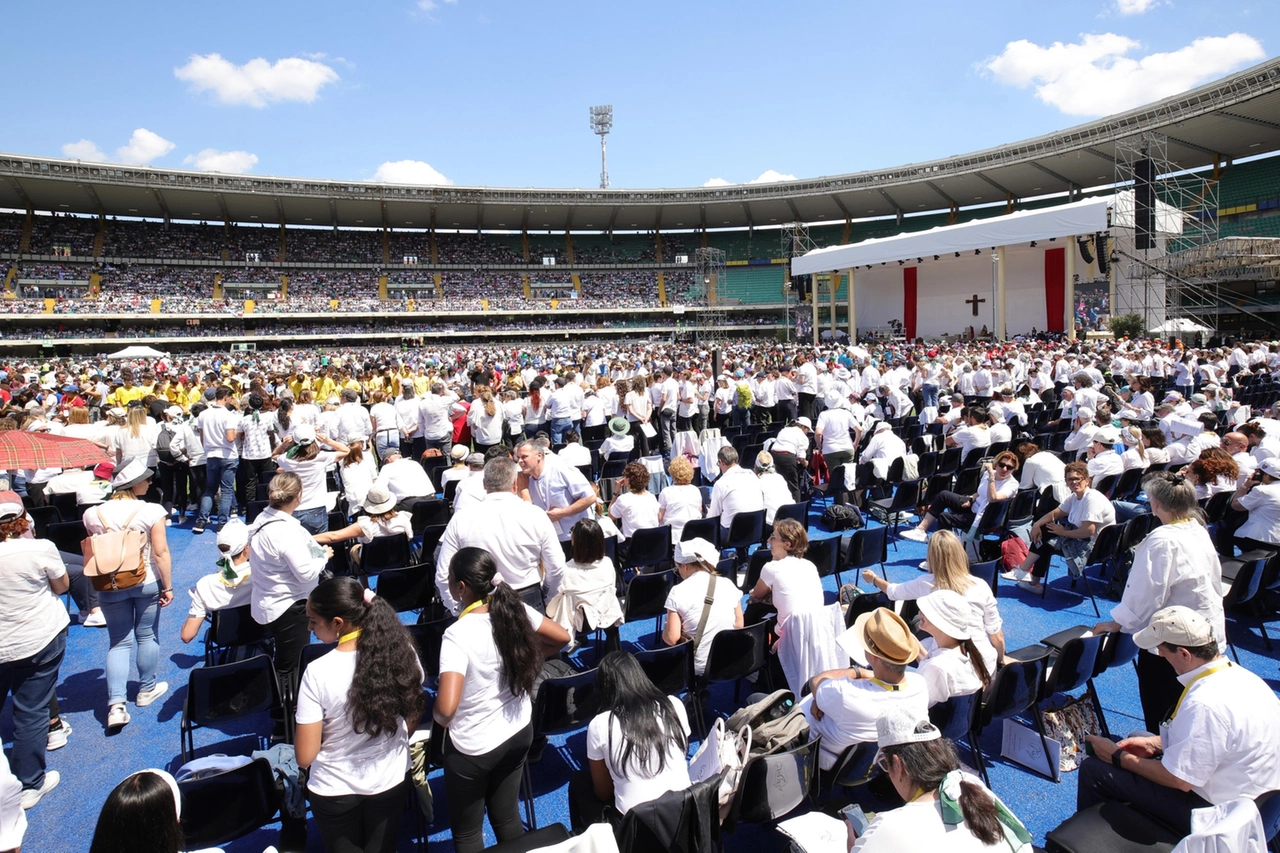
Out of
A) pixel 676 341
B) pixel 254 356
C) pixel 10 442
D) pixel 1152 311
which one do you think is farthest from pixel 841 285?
pixel 10 442

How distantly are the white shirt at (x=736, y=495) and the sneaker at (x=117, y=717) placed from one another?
427 centimetres

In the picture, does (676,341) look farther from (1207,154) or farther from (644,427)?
(644,427)

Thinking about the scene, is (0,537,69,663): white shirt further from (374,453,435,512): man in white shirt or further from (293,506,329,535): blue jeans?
(374,453,435,512): man in white shirt

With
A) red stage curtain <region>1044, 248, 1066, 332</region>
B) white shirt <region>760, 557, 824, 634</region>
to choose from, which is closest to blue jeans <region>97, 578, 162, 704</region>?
white shirt <region>760, 557, 824, 634</region>

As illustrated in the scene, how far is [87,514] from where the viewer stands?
4355 millimetres

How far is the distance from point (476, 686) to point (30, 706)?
2.64 meters

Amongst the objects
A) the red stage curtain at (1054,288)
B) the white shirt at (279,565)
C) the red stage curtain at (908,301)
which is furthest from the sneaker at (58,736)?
the red stage curtain at (908,301)

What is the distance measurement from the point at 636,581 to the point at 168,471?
284 inches

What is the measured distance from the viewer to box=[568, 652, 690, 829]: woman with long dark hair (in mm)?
2412

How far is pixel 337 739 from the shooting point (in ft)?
7.63

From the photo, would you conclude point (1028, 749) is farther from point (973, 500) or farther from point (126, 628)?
point (126, 628)

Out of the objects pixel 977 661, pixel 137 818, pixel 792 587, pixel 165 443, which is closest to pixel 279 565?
pixel 137 818

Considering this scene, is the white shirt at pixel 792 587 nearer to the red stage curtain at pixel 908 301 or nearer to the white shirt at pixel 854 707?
the white shirt at pixel 854 707

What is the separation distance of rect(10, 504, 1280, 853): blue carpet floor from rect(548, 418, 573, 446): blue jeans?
5.18m
